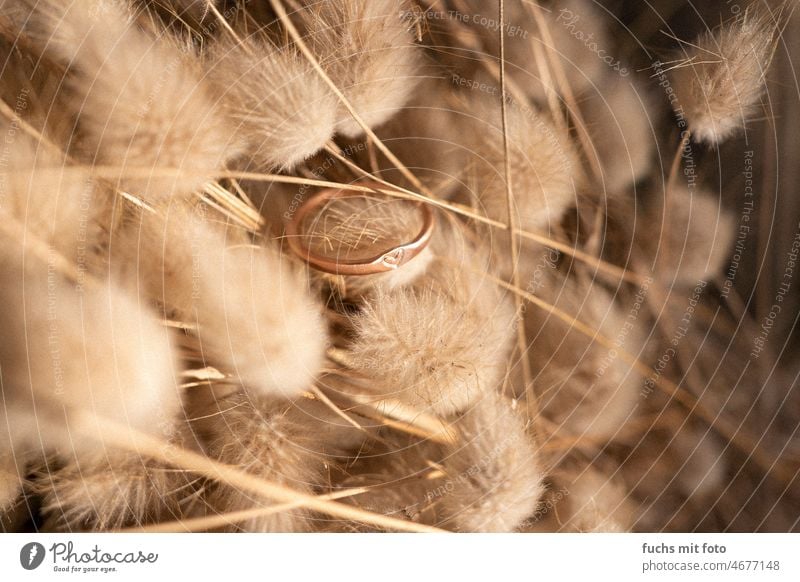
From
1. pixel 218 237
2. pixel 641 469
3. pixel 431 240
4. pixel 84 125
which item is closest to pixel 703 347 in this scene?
pixel 641 469

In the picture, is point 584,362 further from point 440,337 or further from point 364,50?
point 364,50

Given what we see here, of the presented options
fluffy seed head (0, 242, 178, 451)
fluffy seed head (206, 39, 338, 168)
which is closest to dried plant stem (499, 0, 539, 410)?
Result: fluffy seed head (206, 39, 338, 168)

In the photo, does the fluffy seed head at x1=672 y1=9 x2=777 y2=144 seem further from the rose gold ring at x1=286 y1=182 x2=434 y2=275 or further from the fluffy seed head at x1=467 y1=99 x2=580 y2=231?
the rose gold ring at x1=286 y1=182 x2=434 y2=275
